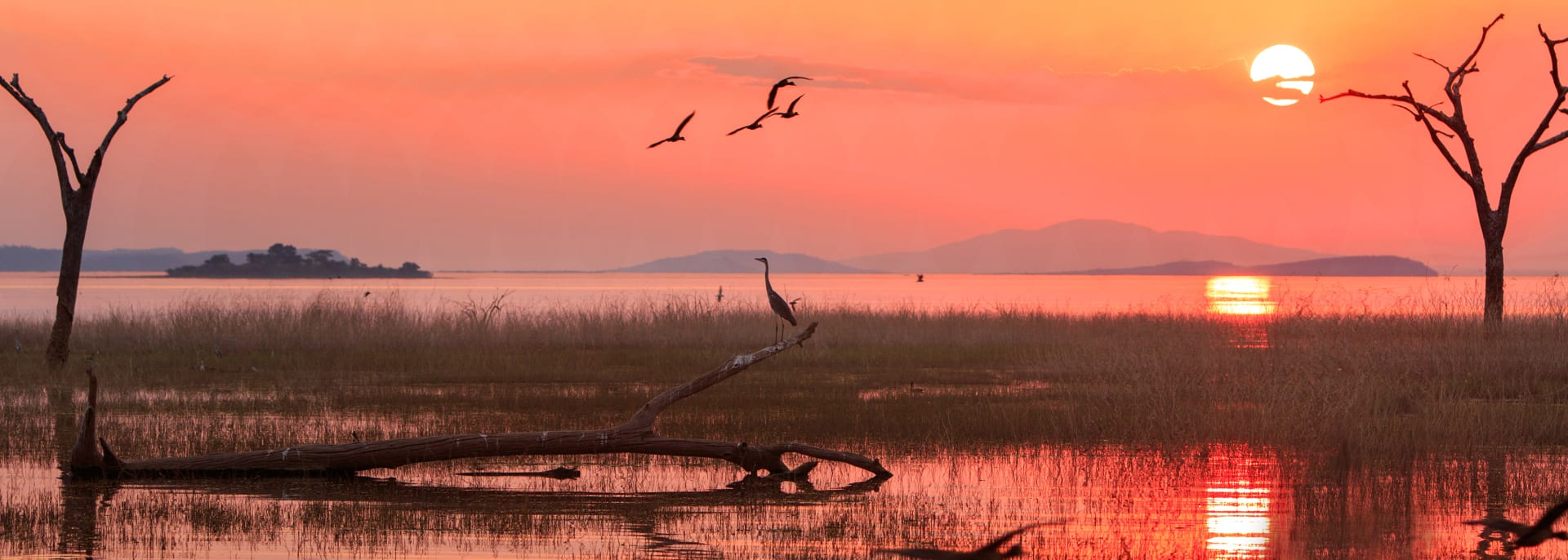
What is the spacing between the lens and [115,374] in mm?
19562

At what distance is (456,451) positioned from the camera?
10.4 m

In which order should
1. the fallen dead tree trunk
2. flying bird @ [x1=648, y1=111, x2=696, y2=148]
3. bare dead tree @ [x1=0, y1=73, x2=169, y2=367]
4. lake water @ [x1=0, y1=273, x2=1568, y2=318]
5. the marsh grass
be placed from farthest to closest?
lake water @ [x1=0, y1=273, x2=1568, y2=318]
bare dead tree @ [x1=0, y1=73, x2=169, y2=367]
the marsh grass
the fallen dead tree trunk
flying bird @ [x1=648, y1=111, x2=696, y2=148]

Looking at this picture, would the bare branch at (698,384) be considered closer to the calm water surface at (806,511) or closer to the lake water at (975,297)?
the calm water surface at (806,511)

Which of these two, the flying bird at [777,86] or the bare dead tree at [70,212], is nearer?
the flying bird at [777,86]

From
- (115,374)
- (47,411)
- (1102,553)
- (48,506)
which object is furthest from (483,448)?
(115,374)

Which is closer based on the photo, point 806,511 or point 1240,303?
point 806,511

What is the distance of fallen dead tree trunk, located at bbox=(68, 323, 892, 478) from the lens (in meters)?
10.3

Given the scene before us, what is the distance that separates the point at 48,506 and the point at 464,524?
3.10 meters

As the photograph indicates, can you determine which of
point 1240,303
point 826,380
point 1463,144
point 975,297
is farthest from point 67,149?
point 975,297

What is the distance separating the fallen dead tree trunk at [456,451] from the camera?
33.7 ft

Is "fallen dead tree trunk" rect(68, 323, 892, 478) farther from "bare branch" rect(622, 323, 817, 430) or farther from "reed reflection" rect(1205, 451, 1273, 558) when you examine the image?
"reed reflection" rect(1205, 451, 1273, 558)

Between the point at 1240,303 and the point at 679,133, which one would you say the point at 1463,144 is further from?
the point at 1240,303

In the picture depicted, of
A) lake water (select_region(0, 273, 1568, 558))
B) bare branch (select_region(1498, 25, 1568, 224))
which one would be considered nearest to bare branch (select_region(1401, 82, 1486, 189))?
bare branch (select_region(1498, 25, 1568, 224))

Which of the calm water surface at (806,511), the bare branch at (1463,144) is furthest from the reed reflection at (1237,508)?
the bare branch at (1463,144)
